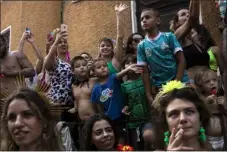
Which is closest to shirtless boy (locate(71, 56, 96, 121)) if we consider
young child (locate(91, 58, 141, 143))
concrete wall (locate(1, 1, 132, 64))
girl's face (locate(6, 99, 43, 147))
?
young child (locate(91, 58, 141, 143))

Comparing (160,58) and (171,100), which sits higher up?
(160,58)

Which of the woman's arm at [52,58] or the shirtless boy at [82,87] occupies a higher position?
the woman's arm at [52,58]

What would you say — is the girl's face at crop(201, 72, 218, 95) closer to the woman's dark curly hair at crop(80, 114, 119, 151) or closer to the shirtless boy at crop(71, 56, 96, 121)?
the woman's dark curly hair at crop(80, 114, 119, 151)

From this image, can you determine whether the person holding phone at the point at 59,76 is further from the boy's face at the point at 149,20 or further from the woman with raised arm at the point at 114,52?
the boy's face at the point at 149,20

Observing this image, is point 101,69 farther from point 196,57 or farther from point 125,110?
point 196,57

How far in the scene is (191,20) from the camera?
427cm

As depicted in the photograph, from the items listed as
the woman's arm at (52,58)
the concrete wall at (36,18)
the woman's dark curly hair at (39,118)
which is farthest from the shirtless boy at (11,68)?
the concrete wall at (36,18)

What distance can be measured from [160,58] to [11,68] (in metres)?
1.99

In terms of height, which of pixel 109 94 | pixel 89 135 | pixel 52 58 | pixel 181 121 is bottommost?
pixel 89 135

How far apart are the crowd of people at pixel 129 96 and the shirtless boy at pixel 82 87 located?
12mm

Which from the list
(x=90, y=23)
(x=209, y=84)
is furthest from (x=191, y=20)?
(x=90, y=23)

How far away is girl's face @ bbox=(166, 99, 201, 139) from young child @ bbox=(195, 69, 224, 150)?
83 centimetres

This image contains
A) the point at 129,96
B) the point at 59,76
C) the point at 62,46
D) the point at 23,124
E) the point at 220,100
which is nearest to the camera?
the point at 23,124

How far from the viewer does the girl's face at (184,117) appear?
252 centimetres
